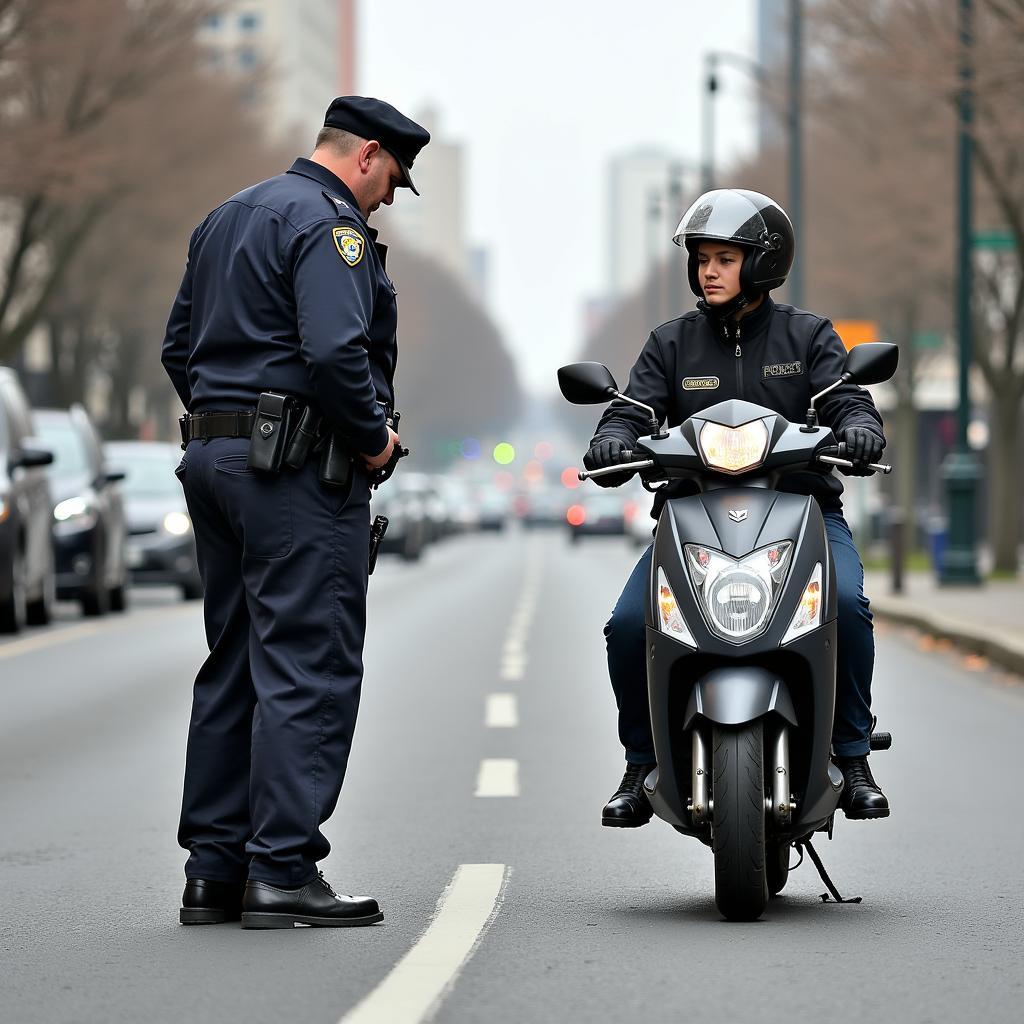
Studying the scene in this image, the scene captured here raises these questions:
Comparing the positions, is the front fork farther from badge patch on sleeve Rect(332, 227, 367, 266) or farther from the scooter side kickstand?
badge patch on sleeve Rect(332, 227, 367, 266)

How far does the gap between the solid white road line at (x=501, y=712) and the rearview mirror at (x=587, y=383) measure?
5.72 m

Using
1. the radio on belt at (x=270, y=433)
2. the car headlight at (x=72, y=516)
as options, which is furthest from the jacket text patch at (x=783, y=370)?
the car headlight at (x=72, y=516)

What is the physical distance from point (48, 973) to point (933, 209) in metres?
30.5

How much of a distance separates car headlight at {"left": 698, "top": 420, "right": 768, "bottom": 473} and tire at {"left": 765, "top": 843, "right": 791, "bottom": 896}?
992 mm

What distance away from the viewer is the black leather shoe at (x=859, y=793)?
20.1ft

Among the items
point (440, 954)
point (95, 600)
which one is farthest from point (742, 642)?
point (95, 600)

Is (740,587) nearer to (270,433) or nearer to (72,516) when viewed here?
(270,433)

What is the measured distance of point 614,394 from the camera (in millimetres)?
6215

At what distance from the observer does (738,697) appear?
5.77 metres

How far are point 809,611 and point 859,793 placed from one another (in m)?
0.58

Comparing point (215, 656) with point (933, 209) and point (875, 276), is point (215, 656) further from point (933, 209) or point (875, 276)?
point (875, 276)

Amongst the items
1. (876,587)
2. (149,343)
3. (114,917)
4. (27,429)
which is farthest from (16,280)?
(114,917)

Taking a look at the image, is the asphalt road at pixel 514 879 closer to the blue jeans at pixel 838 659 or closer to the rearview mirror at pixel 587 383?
the blue jeans at pixel 838 659

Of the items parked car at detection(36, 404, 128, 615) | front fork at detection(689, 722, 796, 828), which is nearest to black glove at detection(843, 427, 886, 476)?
front fork at detection(689, 722, 796, 828)
